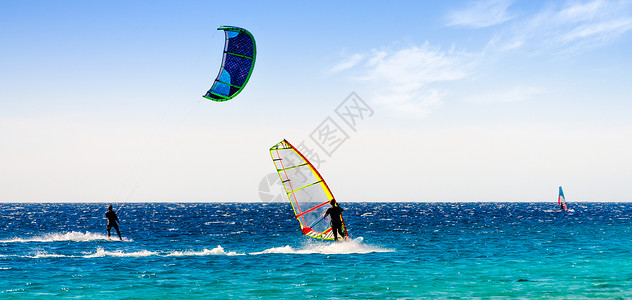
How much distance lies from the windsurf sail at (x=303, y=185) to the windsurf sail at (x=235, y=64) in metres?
Answer: 3.00

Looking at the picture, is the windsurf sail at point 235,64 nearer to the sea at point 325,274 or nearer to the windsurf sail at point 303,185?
the windsurf sail at point 303,185

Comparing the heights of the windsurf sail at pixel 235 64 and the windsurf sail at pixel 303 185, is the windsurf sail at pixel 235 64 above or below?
above

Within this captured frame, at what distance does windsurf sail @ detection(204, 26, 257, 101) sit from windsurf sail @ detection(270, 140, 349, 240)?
3.00m

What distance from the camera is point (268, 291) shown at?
12344 millimetres

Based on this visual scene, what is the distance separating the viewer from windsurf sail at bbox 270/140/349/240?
1727 cm

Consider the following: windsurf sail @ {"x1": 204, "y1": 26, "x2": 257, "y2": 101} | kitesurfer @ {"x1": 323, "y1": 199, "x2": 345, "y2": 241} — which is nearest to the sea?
kitesurfer @ {"x1": 323, "y1": 199, "x2": 345, "y2": 241}

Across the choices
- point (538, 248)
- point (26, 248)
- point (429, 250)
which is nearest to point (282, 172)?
point (429, 250)

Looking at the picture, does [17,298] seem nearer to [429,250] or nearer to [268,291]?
[268,291]

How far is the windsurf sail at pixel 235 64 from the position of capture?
47.4ft

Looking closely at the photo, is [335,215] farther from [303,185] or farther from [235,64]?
[235,64]

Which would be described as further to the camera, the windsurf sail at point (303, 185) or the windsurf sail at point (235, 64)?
the windsurf sail at point (303, 185)

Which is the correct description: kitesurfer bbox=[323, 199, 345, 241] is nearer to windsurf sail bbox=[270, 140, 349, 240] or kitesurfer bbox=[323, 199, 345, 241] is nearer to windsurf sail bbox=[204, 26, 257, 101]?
windsurf sail bbox=[270, 140, 349, 240]

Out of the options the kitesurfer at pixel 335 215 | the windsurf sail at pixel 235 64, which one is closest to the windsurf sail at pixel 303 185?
the kitesurfer at pixel 335 215

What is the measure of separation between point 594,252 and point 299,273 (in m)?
13.3
